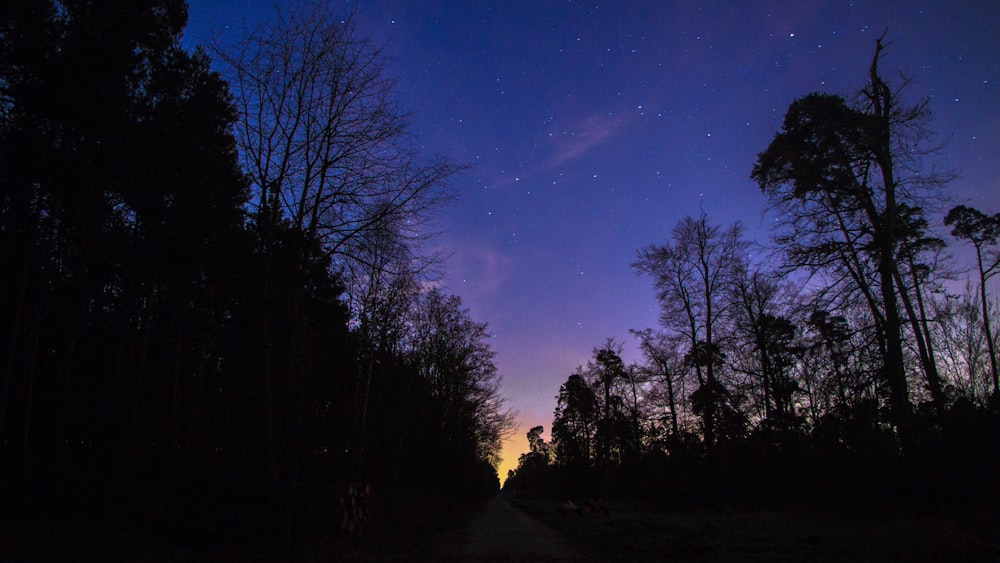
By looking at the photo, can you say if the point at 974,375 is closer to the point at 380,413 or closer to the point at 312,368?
the point at 380,413

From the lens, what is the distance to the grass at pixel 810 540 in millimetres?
7922

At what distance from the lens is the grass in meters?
7.92

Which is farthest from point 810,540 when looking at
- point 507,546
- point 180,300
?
point 180,300

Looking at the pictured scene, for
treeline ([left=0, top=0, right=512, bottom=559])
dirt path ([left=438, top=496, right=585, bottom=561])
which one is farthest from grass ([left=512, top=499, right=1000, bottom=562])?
treeline ([left=0, top=0, right=512, bottom=559])

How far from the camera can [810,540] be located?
32.3 ft

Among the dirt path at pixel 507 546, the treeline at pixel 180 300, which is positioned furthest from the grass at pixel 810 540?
the treeline at pixel 180 300

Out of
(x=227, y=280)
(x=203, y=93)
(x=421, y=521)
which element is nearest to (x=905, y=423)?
(x=421, y=521)

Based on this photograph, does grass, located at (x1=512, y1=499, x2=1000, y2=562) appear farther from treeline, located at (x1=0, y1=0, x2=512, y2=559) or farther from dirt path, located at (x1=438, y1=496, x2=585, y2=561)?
treeline, located at (x1=0, y1=0, x2=512, y2=559)

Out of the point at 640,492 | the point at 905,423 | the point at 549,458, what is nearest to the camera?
the point at 905,423

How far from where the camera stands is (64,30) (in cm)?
1366

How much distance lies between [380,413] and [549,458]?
64285mm

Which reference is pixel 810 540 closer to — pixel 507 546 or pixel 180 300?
pixel 507 546

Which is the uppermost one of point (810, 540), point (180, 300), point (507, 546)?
point (180, 300)

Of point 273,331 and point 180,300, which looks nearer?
point 273,331
